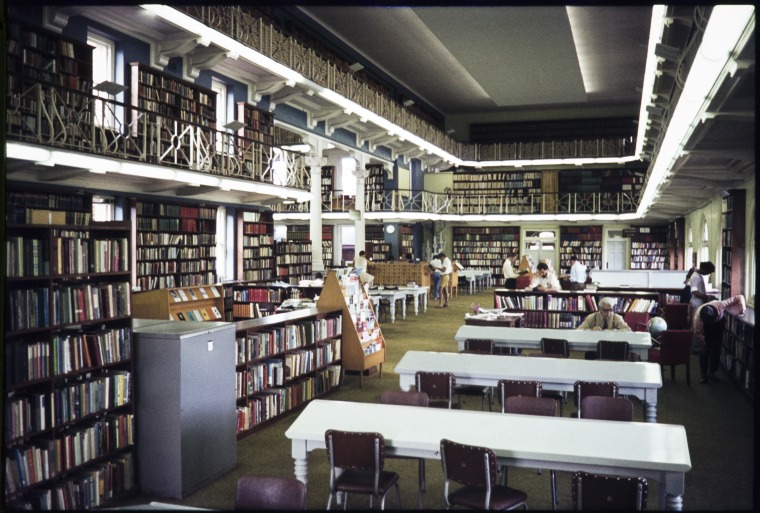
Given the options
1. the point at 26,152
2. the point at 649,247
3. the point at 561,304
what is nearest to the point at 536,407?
the point at 26,152

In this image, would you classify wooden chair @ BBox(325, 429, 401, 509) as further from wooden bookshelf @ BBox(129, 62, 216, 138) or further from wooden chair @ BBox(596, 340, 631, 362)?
wooden bookshelf @ BBox(129, 62, 216, 138)

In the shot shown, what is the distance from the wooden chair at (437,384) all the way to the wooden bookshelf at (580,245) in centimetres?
1948

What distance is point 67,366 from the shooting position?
162 inches

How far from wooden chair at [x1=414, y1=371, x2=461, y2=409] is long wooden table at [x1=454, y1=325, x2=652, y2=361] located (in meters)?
1.88

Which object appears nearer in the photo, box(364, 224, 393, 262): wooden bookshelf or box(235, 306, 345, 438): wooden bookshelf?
box(235, 306, 345, 438): wooden bookshelf

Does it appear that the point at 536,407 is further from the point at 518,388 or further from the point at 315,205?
the point at 315,205

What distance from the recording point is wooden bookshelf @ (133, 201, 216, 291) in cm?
1022

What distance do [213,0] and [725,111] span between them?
178 inches

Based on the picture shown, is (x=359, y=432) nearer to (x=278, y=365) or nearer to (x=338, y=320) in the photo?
(x=278, y=365)

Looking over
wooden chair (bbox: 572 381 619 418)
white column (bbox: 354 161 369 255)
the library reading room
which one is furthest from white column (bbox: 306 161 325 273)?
wooden chair (bbox: 572 381 619 418)

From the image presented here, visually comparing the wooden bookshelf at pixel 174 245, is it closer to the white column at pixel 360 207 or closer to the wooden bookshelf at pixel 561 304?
the wooden bookshelf at pixel 561 304

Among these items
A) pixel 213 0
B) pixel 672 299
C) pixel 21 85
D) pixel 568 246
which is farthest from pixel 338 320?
pixel 568 246

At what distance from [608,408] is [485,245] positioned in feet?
67.8

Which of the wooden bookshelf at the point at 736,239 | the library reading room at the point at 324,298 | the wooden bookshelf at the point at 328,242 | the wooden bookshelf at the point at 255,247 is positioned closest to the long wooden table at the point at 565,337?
the library reading room at the point at 324,298
